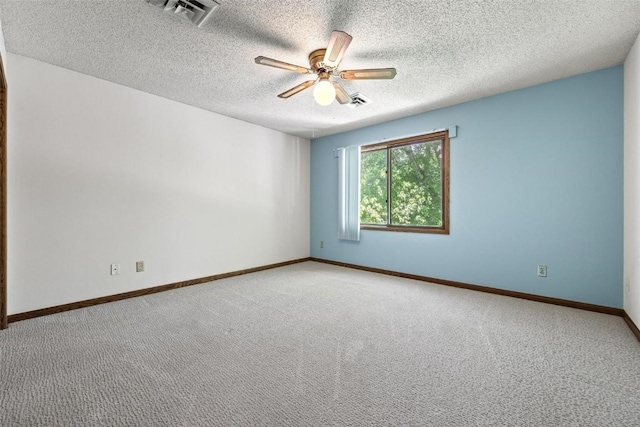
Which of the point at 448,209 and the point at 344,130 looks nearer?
the point at 448,209

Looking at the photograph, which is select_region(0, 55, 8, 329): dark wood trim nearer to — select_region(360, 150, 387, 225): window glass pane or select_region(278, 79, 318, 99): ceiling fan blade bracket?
select_region(278, 79, 318, 99): ceiling fan blade bracket

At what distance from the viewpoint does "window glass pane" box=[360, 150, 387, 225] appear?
4.61 metres

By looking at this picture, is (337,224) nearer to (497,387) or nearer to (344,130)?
(344,130)

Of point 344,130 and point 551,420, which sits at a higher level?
point 344,130

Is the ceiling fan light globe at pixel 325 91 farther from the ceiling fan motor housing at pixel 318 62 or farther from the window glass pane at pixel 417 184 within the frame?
the window glass pane at pixel 417 184

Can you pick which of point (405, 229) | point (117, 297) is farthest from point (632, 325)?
point (117, 297)

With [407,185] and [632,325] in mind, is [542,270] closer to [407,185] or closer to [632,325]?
[632,325]

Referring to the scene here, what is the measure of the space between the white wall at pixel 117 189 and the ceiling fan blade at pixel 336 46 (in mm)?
2409

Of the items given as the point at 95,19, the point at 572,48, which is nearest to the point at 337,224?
the point at 572,48

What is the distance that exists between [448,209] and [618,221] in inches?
62.0

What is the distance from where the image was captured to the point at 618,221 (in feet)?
8.79

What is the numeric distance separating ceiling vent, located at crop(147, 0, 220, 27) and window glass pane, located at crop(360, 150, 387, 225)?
328 cm


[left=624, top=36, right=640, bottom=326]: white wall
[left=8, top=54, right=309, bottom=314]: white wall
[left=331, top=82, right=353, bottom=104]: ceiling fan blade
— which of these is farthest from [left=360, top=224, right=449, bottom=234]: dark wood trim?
[left=331, top=82, right=353, bottom=104]: ceiling fan blade

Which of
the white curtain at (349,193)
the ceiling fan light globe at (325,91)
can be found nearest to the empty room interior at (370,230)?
the ceiling fan light globe at (325,91)
